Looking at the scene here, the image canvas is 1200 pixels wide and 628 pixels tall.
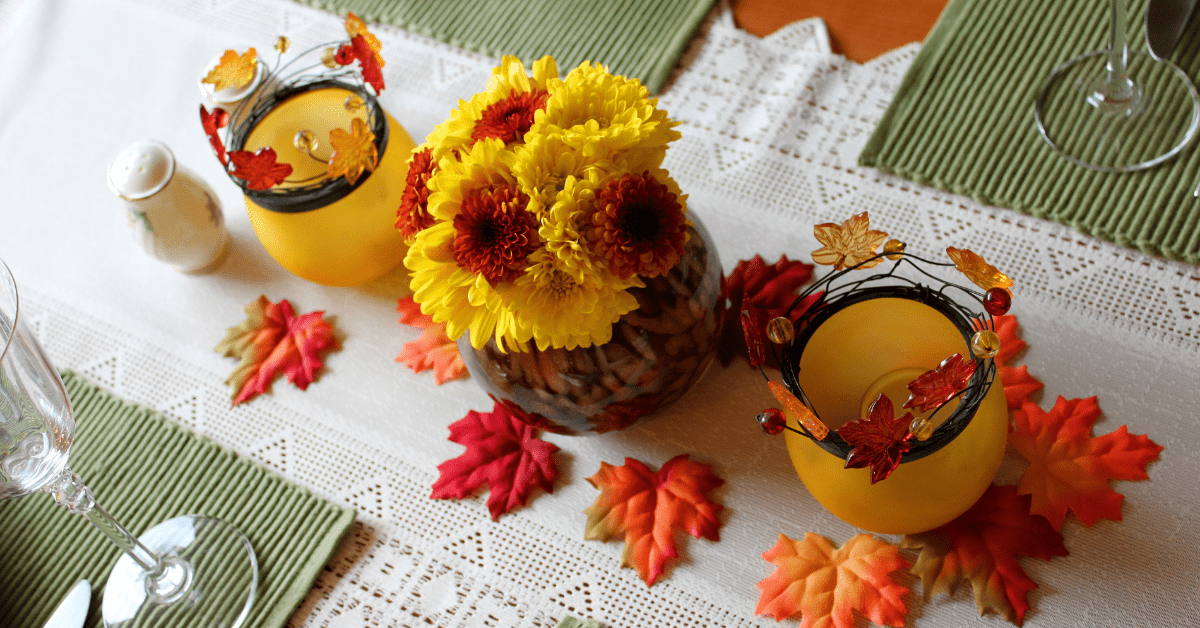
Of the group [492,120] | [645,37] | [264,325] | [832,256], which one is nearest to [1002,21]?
[645,37]

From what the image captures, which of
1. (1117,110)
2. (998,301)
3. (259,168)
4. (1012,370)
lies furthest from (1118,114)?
(259,168)

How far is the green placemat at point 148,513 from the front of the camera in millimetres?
646

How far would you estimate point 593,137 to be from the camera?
0.47m

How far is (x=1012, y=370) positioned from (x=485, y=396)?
425mm

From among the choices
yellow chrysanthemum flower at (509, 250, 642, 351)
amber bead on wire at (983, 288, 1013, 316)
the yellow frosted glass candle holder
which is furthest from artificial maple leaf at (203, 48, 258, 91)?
amber bead on wire at (983, 288, 1013, 316)

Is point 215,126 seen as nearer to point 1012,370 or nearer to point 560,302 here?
point 560,302

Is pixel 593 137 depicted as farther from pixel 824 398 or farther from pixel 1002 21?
pixel 1002 21

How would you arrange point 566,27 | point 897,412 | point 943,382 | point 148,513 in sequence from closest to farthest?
point 943,382 < point 897,412 < point 148,513 < point 566,27

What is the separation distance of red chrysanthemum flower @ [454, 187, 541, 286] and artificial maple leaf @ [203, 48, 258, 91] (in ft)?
1.11

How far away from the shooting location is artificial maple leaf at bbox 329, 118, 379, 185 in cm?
63

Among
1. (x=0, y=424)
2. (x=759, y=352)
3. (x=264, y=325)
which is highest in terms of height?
(x=759, y=352)

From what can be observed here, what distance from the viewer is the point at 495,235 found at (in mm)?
461

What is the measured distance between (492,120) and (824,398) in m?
0.29

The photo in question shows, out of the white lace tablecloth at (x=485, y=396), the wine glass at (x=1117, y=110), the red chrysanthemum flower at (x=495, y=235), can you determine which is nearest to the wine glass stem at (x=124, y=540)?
the white lace tablecloth at (x=485, y=396)
